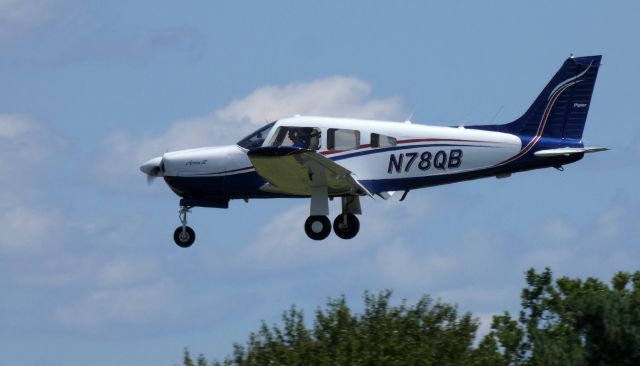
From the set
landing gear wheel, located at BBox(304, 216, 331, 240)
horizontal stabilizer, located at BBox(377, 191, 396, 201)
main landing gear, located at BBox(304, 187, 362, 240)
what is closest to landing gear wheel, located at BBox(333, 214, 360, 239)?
main landing gear, located at BBox(304, 187, 362, 240)

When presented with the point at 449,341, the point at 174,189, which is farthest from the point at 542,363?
the point at 174,189

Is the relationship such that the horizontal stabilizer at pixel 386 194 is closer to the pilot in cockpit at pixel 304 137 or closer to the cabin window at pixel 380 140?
the cabin window at pixel 380 140

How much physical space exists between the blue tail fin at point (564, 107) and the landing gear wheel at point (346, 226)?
328 centimetres

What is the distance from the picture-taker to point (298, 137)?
37.2 m

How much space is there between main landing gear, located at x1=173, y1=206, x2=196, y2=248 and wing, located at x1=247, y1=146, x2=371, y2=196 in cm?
189

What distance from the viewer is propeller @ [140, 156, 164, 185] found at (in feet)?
127

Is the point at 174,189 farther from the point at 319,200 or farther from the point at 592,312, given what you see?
the point at 592,312

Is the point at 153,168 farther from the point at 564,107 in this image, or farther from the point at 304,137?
the point at 564,107

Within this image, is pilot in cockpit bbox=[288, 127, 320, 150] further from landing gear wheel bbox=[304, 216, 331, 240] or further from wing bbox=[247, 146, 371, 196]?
landing gear wheel bbox=[304, 216, 331, 240]

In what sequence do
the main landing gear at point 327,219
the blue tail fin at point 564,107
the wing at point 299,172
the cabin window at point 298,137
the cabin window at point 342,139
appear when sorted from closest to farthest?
the wing at point 299,172 → the cabin window at point 298,137 → the cabin window at point 342,139 → the main landing gear at point 327,219 → the blue tail fin at point 564,107

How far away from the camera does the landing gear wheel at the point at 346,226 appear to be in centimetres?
3903

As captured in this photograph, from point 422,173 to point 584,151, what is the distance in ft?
10.8

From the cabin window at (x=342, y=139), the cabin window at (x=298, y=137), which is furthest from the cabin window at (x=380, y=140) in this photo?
the cabin window at (x=298, y=137)

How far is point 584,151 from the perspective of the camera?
37656mm
